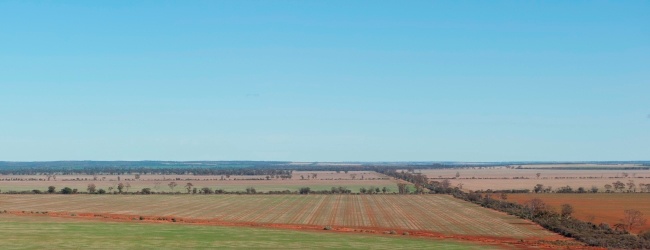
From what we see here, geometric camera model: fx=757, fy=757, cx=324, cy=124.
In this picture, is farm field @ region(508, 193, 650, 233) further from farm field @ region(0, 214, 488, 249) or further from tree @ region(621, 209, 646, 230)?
farm field @ region(0, 214, 488, 249)

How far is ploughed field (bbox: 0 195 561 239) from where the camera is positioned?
8350cm

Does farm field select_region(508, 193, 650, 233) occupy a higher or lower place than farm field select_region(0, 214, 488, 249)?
higher

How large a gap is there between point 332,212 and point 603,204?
50.3 meters

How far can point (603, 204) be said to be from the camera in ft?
418

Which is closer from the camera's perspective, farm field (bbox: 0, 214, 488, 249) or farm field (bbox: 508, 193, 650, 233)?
farm field (bbox: 0, 214, 488, 249)

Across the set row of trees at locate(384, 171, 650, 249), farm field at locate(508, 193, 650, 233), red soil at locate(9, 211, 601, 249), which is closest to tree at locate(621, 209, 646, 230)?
row of trees at locate(384, 171, 650, 249)

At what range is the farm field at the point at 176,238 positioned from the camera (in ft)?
193

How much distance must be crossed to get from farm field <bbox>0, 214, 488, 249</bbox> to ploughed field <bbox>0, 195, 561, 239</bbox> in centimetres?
1121

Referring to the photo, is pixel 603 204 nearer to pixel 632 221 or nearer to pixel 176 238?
pixel 632 221

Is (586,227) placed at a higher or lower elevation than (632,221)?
lower

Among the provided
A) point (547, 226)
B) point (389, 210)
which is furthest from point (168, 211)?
point (547, 226)

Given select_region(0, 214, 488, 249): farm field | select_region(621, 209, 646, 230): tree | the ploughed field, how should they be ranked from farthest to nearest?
select_region(621, 209, 646, 230): tree < the ploughed field < select_region(0, 214, 488, 249): farm field

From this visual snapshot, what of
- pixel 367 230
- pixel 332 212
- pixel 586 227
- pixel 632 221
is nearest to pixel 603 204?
pixel 632 221

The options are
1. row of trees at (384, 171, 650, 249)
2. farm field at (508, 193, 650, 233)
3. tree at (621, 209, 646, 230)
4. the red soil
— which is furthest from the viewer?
farm field at (508, 193, 650, 233)
